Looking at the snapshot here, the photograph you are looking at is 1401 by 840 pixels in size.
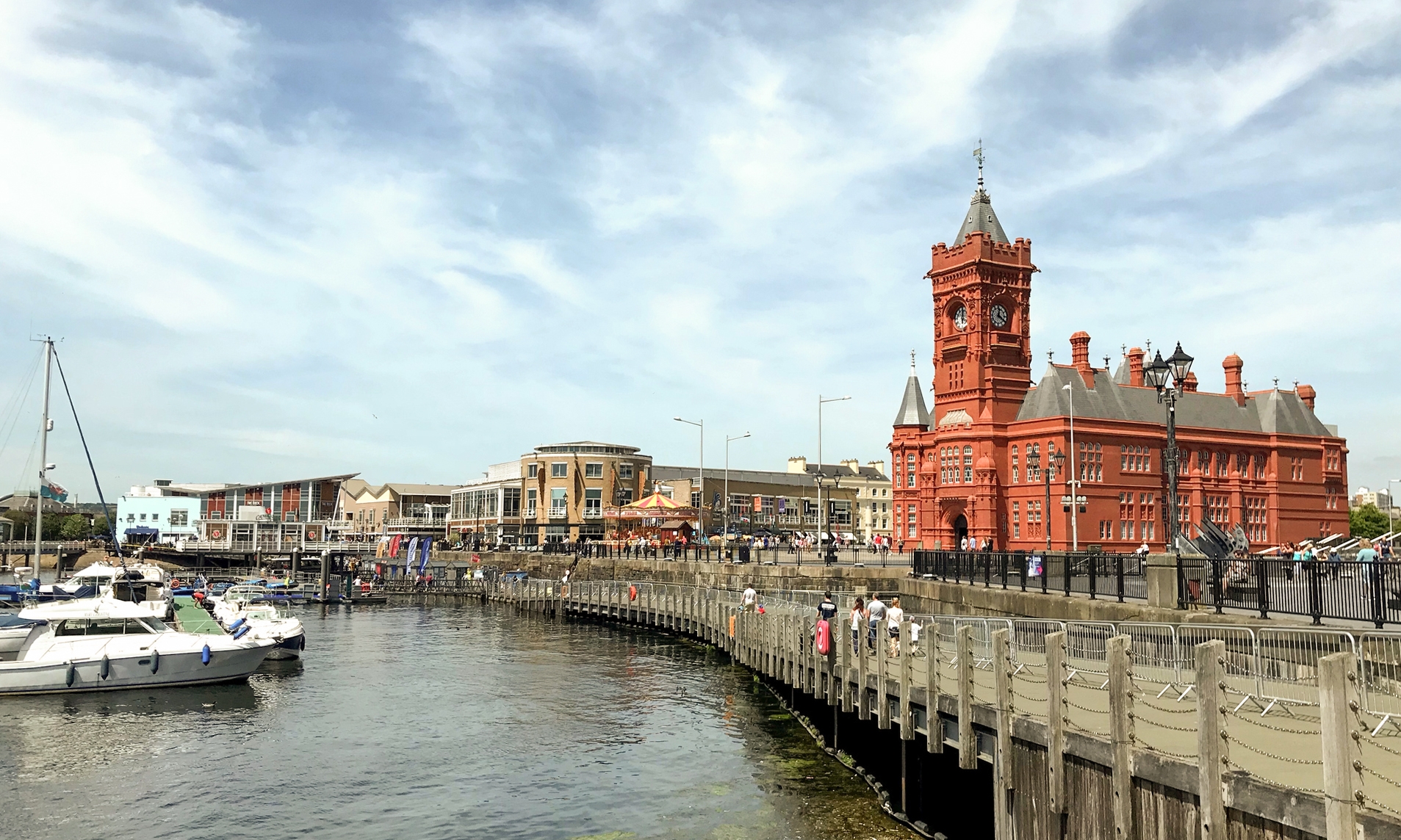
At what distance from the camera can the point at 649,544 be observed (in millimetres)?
81688

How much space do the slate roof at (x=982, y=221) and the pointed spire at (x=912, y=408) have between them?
39.7ft

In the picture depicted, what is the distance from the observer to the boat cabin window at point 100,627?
112ft

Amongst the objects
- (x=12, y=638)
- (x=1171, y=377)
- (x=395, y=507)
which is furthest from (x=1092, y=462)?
(x=395, y=507)

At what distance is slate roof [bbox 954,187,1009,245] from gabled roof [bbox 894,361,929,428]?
39.7 feet

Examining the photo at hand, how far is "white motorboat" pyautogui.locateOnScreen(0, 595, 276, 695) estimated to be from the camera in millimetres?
32750

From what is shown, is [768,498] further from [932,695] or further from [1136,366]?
[932,695]

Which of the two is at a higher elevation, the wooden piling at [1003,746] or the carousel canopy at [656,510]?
the carousel canopy at [656,510]

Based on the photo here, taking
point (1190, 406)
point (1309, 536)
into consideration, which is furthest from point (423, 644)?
point (1309, 536)

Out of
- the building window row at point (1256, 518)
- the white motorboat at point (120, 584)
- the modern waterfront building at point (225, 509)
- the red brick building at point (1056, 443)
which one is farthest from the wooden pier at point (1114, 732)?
the modern waterfront building at point (225, 509)

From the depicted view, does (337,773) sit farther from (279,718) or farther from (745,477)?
(745,477)

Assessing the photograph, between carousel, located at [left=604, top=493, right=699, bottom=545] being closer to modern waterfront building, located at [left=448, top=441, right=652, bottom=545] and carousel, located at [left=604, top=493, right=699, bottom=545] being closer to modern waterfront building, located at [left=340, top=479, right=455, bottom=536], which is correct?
modern waterfront building, located at [left=448, top=441, right=652, bottom=545]

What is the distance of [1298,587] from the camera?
21906 mm

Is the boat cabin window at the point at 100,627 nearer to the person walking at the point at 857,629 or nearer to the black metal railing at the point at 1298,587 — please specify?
the person walking at the point at 857,629

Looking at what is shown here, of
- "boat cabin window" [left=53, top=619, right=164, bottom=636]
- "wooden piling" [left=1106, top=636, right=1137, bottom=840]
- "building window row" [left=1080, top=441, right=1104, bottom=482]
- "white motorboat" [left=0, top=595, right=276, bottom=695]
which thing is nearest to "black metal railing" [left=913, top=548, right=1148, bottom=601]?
"wooden piling" [left=1106, top=636, right=1137, bottom=840]
